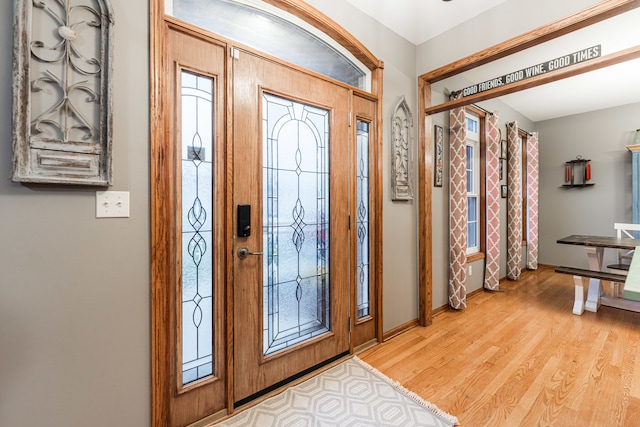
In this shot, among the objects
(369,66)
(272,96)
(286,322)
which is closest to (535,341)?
(286,322)

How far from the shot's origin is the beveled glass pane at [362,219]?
2.42 meters

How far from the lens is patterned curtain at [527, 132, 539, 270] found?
16.7ft

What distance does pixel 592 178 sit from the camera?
4.94 metres

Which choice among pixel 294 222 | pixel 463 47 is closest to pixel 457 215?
pixel 463 47

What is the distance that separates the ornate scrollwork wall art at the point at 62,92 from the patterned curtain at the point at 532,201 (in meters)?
6.18

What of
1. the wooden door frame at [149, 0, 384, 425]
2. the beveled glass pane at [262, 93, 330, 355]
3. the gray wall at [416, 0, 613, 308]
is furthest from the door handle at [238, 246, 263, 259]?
the gray wall at [416, 0, 613, 308]

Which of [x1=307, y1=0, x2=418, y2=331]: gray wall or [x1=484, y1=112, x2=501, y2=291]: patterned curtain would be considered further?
[x1=484, y1=112, x2=501, y2=291]: patterned curtain

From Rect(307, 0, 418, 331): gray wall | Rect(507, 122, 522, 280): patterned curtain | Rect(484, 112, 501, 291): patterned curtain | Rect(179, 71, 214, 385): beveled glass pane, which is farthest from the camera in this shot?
Rect(507, 122, 522, 280): patterned curtain

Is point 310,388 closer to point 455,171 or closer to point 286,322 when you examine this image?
point 286,322

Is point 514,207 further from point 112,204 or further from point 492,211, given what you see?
point 112,204

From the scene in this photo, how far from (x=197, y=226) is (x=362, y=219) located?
1.39m

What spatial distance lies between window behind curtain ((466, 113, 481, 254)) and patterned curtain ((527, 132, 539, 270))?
69.3 inches

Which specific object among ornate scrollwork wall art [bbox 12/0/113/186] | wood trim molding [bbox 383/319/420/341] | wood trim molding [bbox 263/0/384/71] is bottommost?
wood trim molding [bbox 383/319/420/341]

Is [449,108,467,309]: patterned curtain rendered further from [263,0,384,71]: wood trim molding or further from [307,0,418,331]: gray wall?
[263,0,384,71]: wood trim molding
